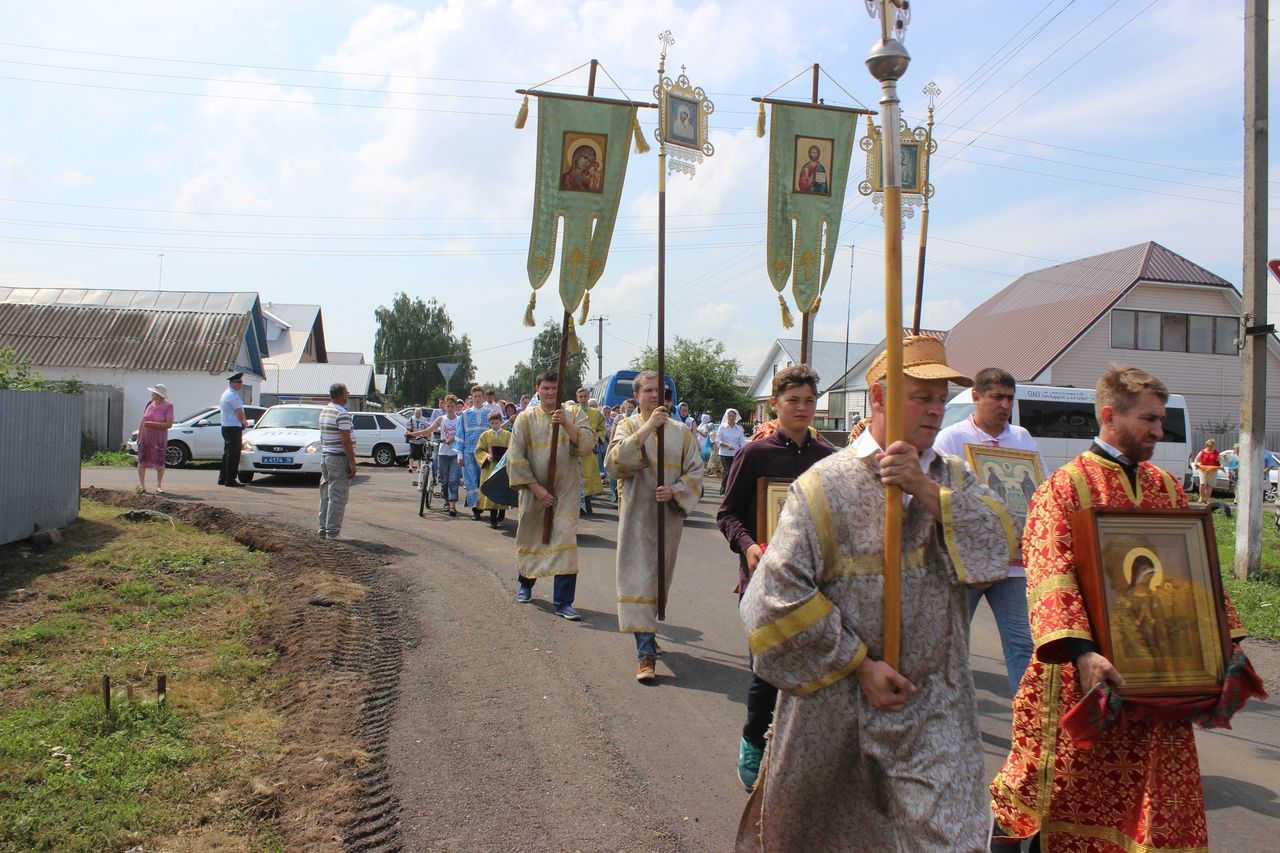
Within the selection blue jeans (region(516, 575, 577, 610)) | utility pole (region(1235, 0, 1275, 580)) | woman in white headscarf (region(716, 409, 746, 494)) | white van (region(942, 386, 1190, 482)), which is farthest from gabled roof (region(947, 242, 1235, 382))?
blue jeans (region(516, 575, 577, 610))

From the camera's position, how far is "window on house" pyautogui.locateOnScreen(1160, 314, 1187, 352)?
31.6m

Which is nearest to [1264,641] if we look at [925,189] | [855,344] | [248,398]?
[925,189]

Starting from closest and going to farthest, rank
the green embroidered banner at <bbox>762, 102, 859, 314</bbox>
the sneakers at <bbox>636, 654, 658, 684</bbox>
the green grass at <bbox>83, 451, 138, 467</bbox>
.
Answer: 1. the sneakers at <bbox>636, 654, 658, 684</bbox>
2. the green embroidered banner at <bbox>762, 102, 859, 314</bbox>
3. the green grass at <bbox>83, 451, 138, 467</bbox>

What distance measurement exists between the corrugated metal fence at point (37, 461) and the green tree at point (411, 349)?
69500mm

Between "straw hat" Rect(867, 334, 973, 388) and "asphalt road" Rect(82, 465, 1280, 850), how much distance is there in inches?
83.7

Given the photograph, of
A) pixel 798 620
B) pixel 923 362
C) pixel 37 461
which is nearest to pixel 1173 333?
pixel 37 461

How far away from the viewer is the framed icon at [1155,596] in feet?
9.57

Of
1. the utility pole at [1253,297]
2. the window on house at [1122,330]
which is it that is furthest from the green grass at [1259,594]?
the window on house at [1122,330]

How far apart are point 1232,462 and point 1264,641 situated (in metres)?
19.5

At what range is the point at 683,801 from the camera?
4.24m

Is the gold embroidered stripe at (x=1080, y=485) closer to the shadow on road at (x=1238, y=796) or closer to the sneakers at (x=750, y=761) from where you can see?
the sneakers at (x=750, y=761)

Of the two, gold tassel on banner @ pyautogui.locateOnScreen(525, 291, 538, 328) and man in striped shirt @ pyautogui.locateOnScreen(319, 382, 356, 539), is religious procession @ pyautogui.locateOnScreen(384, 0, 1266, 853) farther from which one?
man in striped shirt @ pyautogui.locateOnScreen(319, 382, 356, 539)

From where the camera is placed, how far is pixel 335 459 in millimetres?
10789

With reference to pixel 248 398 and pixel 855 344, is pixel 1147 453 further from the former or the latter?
pixel 855 344
